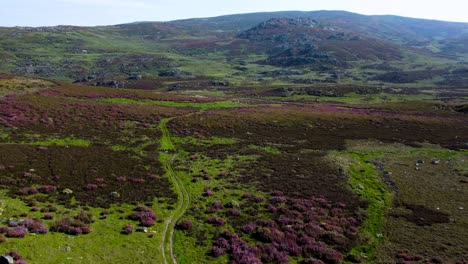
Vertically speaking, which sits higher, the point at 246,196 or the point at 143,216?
the point at 143,216

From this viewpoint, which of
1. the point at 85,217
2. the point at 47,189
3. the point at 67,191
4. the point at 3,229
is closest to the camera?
the point at 3,229

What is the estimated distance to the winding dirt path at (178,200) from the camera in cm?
2786

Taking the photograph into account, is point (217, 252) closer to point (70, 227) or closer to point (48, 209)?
point (70, 227)

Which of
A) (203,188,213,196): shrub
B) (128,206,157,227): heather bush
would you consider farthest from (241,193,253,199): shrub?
(128,206,157,227): heather bush

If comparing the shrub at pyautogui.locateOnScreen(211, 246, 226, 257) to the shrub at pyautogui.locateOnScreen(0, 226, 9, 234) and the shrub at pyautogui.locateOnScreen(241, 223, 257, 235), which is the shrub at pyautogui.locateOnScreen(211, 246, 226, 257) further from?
the shrub at pyautogui.locateOnScreen(0, 226, 9, 234)

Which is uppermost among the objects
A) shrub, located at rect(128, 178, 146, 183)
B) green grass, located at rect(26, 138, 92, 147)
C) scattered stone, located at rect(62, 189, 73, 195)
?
green grass, located at rect(26, 138, 92, 147)

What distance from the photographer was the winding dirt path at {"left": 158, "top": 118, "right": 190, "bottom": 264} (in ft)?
91.4

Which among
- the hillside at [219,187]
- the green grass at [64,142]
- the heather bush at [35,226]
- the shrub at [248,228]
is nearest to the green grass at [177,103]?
the hillside at [219,187]

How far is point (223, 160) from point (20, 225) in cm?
2993

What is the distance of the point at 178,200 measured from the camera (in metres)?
38.0

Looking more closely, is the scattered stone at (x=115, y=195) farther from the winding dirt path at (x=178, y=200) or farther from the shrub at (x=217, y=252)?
the shrub at (x=217, y=252)

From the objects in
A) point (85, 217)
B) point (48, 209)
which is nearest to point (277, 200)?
point (85, 217)

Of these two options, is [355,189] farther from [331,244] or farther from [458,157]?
[458,157]

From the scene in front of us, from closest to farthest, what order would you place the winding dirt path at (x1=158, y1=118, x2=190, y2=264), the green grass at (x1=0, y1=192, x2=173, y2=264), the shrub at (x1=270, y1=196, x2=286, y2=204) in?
1. the green grass at (x1=0, y1=192, x2=173, y2=264)
2. the winding dirt path at (x1=158, y1=118, x2=190, y2=264)
3. the shrub at (x1=270, y1=196, x2=286, y2=204)
